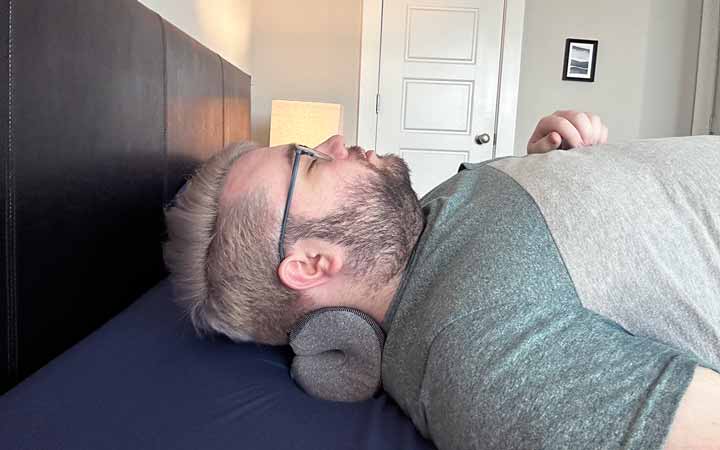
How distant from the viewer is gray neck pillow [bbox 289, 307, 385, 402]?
0.86 m

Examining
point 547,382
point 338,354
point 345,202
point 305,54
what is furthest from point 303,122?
point 547,382

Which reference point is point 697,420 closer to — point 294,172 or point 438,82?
point 294,172

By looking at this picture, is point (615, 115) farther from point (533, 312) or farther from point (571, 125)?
point (533, 312)

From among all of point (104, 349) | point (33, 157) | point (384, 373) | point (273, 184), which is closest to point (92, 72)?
point (33, 157)

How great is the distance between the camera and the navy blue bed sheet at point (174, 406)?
0.69 metres

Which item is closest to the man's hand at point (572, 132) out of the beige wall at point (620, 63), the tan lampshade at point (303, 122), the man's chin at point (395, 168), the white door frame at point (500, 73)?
the man's chin at point (395, 168)

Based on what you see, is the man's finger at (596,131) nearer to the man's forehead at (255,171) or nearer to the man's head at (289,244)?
the man's head at (289,244)

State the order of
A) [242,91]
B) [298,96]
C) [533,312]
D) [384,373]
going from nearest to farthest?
1. [533,312]
2. [384,373]
3. [242,91]
4. [298,96]

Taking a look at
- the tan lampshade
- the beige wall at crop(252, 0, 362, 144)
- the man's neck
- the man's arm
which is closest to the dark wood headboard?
the man's neck

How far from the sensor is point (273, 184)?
95 cm

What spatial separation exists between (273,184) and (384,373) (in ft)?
1.16

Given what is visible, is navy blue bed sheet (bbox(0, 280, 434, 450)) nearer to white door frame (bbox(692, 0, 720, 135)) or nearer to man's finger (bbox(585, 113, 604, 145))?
man's finger (bbox(585, 113, 604, 145))

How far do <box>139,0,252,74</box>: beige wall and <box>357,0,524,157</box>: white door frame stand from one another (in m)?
0.66

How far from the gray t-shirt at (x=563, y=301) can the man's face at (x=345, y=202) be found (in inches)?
2.1
